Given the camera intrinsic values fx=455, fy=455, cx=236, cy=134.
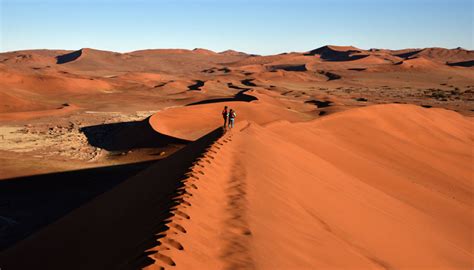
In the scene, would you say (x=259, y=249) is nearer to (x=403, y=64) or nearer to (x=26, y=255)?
(x=26, y=255)

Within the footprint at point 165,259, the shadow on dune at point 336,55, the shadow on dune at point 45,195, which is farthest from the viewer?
the shadow on dune at point 336,55

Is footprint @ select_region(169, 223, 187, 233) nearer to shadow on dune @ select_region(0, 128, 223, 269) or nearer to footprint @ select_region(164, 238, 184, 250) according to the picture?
shadow on dune @ select_region(0, 128, 223, 269)

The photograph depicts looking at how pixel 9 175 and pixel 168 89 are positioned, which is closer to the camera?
pixel 9 175

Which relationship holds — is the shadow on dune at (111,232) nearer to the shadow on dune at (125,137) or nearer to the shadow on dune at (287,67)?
the shadow on dune at (125,137)

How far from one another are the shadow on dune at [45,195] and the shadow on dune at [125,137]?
3341mm

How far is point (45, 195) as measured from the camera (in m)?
13.9

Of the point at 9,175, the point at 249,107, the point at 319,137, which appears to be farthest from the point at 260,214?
the point at 249,107

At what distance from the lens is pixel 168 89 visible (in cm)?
5875

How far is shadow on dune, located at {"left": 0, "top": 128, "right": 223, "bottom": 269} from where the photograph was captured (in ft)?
18.2

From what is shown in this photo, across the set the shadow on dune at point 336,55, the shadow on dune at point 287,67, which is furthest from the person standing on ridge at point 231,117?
the shadow on dune at point 336,55

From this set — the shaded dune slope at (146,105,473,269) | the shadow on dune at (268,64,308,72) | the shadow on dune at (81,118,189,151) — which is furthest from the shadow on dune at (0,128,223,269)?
the shadow on dune at (268,64,308,72)

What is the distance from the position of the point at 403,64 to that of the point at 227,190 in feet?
296

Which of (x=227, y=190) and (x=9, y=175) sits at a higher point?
(x=227, y=190)

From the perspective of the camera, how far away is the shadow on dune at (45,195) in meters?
11.1
